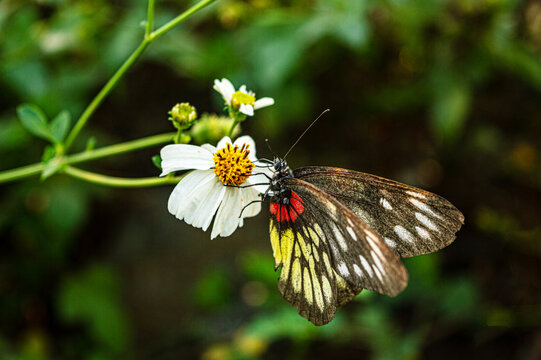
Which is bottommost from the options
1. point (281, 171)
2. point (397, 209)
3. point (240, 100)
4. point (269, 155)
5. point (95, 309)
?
point (397, 209)

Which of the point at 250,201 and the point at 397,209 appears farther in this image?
the point at 250,201

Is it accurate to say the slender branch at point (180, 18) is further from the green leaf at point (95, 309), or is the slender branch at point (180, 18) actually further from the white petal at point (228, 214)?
the green leaf at point (95, 309)

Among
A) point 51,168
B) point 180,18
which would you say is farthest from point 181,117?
point 51,168

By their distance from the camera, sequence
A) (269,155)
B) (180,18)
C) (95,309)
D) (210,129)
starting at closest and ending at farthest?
(180,18) → (210,129) → (95,309) → (269,155)

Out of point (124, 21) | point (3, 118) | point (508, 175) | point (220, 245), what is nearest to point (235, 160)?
point (124, 21)

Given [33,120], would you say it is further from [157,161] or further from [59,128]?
[157,161]

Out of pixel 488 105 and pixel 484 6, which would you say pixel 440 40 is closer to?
pixel 484 6

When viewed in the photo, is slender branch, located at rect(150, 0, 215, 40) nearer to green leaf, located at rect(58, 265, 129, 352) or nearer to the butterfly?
the butterfly

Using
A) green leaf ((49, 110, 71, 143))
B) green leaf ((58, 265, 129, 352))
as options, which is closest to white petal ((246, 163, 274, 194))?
green leaf ((49, 110, 71, 143))

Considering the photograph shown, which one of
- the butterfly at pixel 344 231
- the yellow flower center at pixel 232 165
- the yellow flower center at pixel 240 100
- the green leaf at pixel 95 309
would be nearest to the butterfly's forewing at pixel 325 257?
the butterfly at pixel 344 231

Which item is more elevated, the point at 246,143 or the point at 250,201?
the point at 246,143
